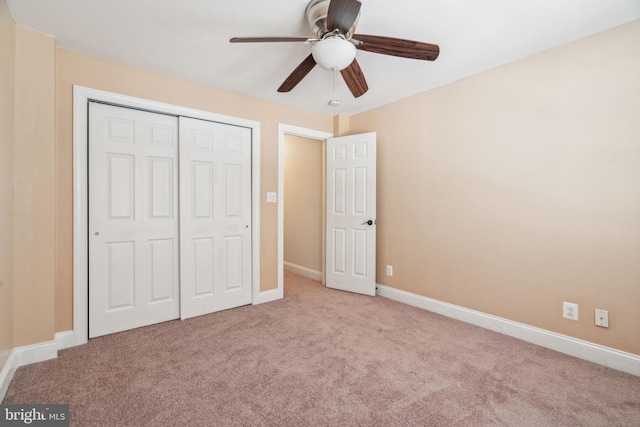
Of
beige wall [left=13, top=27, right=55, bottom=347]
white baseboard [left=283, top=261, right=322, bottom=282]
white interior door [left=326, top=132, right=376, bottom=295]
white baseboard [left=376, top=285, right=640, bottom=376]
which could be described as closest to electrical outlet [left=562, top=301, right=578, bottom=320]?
white baseboard [left=376, top=285, right=640, bottom=376]

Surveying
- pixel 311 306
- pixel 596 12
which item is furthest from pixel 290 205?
pixel 596 12

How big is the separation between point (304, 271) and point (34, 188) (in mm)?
3214

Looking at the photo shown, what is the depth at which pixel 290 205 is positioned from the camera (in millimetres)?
4852

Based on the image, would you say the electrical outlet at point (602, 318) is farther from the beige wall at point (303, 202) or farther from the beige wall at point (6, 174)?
the beige wall at point (6, 174)

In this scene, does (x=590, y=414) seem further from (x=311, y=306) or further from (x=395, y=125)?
(x=395, y=125)

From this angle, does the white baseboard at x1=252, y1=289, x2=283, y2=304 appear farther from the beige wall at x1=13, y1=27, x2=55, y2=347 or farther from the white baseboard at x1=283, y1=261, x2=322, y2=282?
the beige wall at x1=13, y1=27, x2=55, y2=347

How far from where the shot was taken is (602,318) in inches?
79.4

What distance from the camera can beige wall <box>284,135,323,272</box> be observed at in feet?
14.0

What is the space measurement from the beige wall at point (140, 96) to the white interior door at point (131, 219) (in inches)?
5.9

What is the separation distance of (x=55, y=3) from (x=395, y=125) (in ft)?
9.73

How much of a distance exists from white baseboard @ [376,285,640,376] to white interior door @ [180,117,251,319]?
6.34 feet

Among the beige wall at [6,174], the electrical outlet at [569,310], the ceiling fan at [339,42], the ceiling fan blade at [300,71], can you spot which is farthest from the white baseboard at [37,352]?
the electrical outlet at [569,310]

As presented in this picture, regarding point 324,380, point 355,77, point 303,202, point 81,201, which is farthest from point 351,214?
point 81,201

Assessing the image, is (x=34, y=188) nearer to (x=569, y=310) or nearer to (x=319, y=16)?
(x=319, y=16)
